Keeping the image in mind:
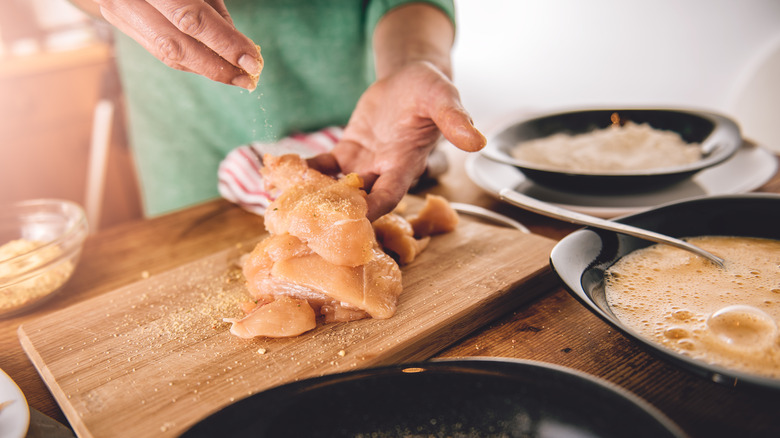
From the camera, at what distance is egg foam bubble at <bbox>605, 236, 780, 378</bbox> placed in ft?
2.55

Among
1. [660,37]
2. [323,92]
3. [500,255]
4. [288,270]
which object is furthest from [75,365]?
[660,37]

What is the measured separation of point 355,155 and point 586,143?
2.95 ft

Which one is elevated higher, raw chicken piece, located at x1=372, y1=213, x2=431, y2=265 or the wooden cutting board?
raw chicken piece, located at x1=372, y1=213, x2=431, y2=265

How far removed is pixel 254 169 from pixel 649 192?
1.29 meters

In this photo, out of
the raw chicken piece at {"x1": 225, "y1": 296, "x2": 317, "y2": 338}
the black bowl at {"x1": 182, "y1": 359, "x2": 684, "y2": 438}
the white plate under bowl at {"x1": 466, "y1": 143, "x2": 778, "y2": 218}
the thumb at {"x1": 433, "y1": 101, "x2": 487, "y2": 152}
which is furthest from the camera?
the white plate under bowl at {"x1": 466, "y1": 143, "x2": 778, "y2": 218}

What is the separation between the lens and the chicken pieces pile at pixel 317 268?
1.03 m

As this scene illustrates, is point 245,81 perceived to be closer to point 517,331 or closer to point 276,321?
point 276,321

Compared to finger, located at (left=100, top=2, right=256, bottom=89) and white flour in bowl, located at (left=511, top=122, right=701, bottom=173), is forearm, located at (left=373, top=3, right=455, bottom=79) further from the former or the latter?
finger, located at (left=100, top=2, right=256, bottom=89)

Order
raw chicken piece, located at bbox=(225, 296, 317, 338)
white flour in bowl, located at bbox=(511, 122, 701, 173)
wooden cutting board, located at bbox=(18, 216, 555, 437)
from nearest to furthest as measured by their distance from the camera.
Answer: wooden cutting board, located at bbox=(18, 216, 555, 437) < raw chicken piece, located at bbox=(225, 296, 317, 338) < white flour in bowl, located at bbox=(511, 122, 701, 173)

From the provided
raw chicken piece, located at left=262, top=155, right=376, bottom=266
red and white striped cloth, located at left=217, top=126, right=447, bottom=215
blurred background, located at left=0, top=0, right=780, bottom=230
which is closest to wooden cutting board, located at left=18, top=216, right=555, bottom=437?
raw chicken piece, located at left=262, top=155, right=376, bottom=266

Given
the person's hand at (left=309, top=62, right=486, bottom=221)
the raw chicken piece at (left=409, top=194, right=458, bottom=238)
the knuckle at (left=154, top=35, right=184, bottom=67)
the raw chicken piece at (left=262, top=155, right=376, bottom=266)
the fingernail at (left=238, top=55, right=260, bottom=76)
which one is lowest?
the raw chicken piece at (left=409, top=194, right=458, bottom=238)

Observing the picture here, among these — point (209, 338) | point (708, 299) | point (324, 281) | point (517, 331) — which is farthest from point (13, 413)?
point (708, 299)

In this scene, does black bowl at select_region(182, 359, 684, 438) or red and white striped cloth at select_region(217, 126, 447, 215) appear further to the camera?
red and white striped cloth at select_region(217, 126, 447, 215)

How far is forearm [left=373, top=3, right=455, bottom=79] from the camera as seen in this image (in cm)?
164
